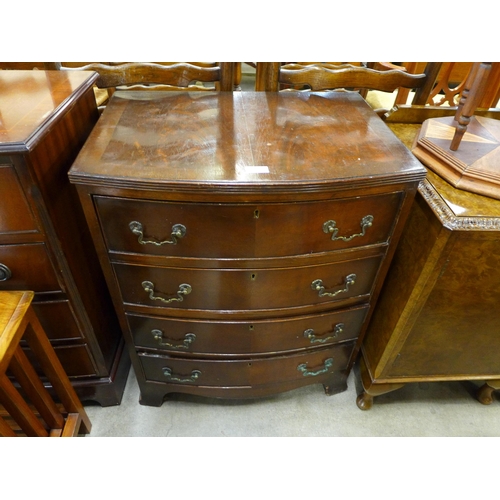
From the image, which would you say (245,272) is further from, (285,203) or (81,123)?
(81,123)

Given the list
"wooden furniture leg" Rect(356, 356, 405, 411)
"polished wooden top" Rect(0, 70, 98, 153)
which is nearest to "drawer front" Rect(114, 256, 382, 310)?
"polished wooden top" Rect(0, 70, 98, 153)

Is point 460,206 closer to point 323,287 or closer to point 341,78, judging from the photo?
point 323,287

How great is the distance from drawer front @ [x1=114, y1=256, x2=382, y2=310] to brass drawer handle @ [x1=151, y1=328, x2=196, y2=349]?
0.12 metres

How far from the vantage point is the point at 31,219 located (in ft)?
2.81

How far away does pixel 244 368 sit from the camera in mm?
1206

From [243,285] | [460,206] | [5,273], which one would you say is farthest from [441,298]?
[5,273]

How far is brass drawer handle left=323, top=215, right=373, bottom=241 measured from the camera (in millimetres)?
866

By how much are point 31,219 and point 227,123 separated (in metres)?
0.54

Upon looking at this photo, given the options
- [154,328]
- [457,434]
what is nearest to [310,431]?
[457,434]

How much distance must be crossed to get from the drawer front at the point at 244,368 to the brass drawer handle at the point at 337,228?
483mm

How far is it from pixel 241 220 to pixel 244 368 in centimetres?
60

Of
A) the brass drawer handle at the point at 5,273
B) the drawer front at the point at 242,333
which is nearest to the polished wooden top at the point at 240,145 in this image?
the brass drawer handle at the point at 5,273

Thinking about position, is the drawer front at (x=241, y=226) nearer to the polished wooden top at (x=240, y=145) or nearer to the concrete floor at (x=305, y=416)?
the polished wooden top at (x=240, y=145)

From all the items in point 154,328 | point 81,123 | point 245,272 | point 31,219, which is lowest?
point 154,328
